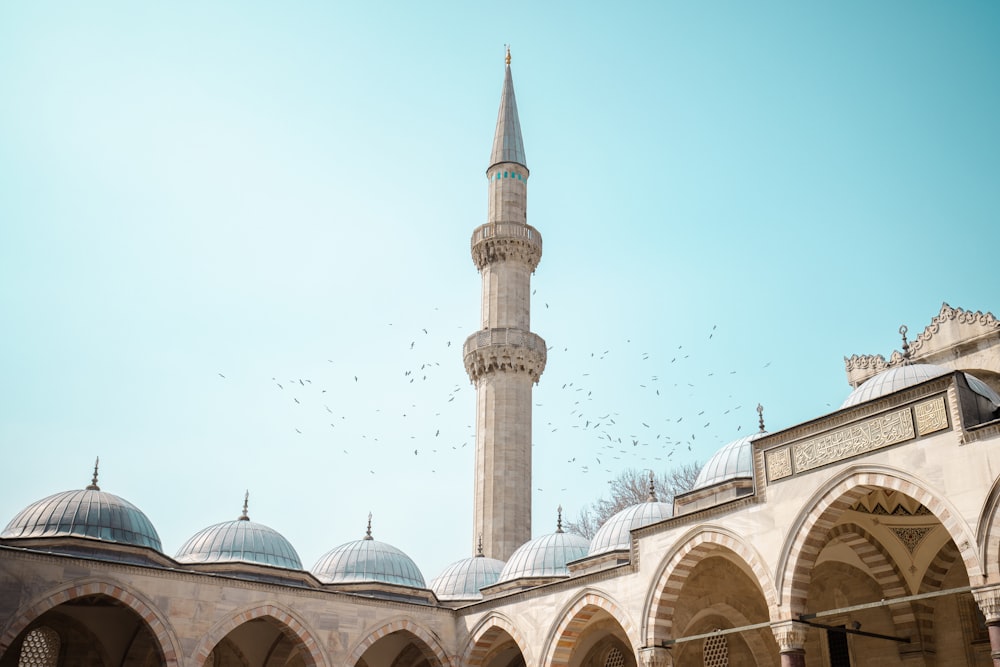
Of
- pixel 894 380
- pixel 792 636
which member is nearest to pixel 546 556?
pixel 792 636

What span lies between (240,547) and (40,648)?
12.7 feet

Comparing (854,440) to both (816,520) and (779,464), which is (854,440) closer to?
(816,520)

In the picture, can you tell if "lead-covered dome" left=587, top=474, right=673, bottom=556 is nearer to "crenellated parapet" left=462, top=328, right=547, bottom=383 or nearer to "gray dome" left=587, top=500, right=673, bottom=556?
"gray dome" left=587, top=500, right=673, bottom=556

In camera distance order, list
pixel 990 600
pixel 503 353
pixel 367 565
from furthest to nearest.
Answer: pixel 503 353 → pixel 367 565 → pixel 990 600

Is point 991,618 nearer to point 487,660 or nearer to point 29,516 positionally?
point 487,660

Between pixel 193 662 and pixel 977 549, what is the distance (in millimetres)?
11750

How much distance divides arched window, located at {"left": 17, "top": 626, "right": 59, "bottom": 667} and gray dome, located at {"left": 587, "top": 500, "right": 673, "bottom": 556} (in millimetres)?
9970

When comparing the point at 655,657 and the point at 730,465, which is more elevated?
the point at 730,465

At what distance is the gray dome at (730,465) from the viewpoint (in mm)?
15312

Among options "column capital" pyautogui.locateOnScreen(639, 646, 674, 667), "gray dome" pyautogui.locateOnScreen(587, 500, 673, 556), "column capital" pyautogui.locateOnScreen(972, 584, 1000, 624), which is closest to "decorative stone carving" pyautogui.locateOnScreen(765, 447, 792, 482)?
"column capital" pyautogui.locateOnScreen(972, 584, 1000, 624)

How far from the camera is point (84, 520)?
55.1 ft

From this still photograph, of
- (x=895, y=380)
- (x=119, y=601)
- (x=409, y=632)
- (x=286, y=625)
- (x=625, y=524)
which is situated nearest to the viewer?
(x=895, y=380)

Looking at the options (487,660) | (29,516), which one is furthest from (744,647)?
(29,516)

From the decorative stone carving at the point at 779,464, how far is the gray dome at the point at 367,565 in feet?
33.6
